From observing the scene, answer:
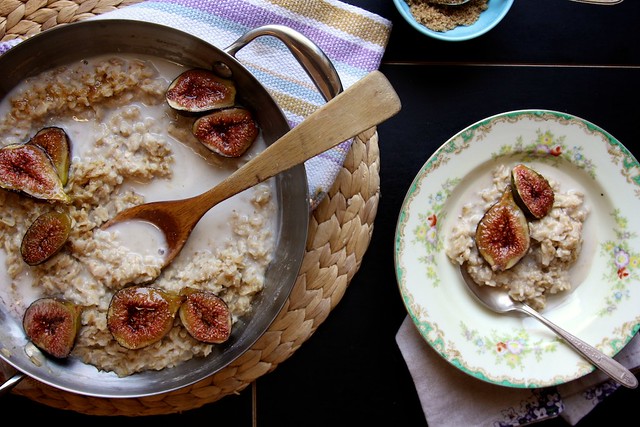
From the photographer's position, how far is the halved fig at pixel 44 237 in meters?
1.81

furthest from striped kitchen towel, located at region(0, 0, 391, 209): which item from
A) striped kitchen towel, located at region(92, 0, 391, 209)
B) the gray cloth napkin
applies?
the gray cloth napkin

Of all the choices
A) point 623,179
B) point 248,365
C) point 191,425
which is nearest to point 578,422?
point 623,179

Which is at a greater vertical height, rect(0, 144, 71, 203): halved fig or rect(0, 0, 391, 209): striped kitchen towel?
rect(0, 0, 391, 209): striped kitchen towel

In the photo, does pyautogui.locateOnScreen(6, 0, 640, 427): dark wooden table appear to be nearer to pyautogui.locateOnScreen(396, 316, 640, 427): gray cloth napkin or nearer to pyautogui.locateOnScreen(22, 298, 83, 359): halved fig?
pyautogui.locateOnScreen(396, 316, 640, 427): gray cloth napkin

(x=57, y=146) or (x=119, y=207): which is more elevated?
(x=57, y=146)

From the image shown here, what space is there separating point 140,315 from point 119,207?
12.9 inches

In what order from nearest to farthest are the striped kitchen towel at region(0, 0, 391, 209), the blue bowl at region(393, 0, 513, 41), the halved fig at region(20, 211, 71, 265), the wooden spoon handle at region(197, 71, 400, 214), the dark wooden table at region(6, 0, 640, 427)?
1. the wooden spoon handle at region(197, 71, 400, 214)
2. the halved fig at region(20, 211, 71, 265)
3. the striped kitchen towel at region(0, 0, 391, 209)
4. the blue bowl at region(393, 0, 513, 41)
5. the dark wooden table at region(6, 0, 640, 427)

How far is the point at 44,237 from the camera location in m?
1.81

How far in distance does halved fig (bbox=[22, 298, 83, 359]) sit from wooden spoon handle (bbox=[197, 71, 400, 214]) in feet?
2.07

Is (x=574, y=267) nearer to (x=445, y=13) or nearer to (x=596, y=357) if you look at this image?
(x=596, y=357)

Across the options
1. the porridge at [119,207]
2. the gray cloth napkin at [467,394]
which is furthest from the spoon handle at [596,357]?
the porridge at [119,207]

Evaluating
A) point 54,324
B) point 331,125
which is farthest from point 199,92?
point 54,324

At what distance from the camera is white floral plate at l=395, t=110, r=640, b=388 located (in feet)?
6.86

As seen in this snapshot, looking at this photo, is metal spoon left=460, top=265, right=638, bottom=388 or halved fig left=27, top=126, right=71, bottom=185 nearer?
halved fig left=27, top=126, right=71, bottom=185
